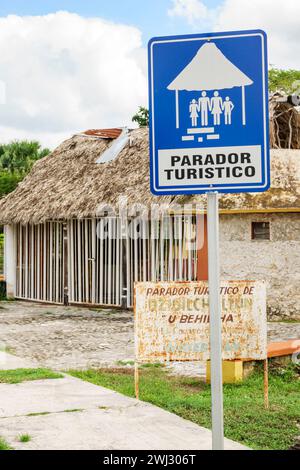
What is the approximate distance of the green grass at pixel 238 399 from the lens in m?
6.57

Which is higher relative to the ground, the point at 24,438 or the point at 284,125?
the point at 284,125

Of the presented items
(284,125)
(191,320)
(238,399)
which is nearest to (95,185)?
(284,125)

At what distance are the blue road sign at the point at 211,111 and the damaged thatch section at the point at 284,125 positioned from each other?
1354 centimetres

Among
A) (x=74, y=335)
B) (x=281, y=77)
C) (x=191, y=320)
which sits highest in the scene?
(x=281, y=77)

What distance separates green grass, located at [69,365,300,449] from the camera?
657 cm

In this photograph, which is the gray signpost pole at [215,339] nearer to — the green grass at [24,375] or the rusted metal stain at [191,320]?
the rusted metal stain at [191,320]

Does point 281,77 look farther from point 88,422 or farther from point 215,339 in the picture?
point 215,339

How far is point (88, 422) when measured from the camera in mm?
6559

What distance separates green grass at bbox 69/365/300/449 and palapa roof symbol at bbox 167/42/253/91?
3.09 meters

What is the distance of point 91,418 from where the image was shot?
6715 millimetres

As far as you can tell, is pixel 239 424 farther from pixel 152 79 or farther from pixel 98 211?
pixel 98 211

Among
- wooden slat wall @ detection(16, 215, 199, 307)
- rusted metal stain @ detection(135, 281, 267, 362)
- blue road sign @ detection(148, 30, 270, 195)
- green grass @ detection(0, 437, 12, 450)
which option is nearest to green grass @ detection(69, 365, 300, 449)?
rusted metal stain @ detection(135, 281, 267, 362)

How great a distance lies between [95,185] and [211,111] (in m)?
14.8
